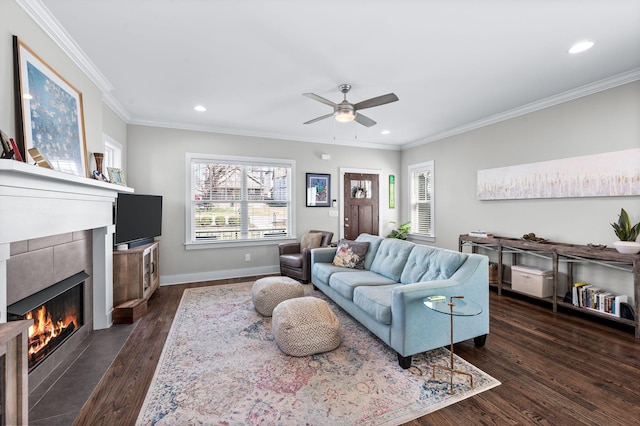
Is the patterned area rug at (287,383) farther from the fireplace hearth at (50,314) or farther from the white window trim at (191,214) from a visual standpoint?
the white window trim at (191,214)

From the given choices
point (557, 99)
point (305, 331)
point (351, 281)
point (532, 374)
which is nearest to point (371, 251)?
point (351, 281)

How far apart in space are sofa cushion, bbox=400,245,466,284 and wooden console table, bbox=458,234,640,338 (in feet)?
5.59

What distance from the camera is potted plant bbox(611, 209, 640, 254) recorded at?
9.39ft

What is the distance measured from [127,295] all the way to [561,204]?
5.59 m

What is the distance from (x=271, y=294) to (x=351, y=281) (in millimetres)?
937

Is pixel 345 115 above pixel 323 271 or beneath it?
above

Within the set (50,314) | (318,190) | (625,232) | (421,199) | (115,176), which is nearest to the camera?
(50,314)

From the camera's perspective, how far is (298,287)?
11.0 ft

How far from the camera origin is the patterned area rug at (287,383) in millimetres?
1732

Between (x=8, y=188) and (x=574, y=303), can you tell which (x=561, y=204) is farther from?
(x=8, y=188)

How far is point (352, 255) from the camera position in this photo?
150 inches

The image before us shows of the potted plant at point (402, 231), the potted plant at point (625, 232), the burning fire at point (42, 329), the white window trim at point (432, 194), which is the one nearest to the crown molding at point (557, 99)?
the white window trim at point (432, 194)

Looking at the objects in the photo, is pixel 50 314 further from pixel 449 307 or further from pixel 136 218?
pixel 449 307

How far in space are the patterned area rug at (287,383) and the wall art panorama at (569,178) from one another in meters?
2.77
